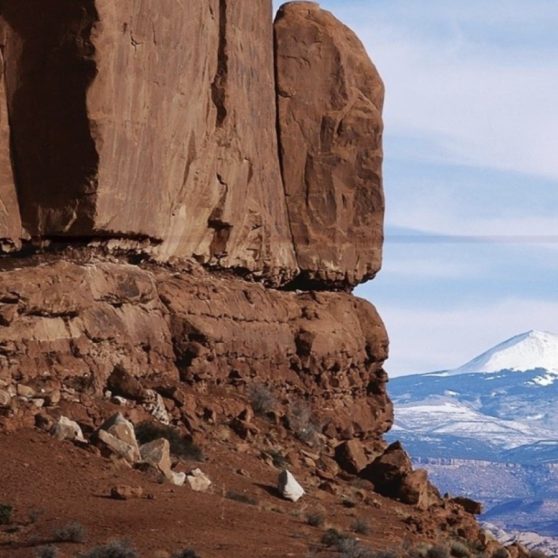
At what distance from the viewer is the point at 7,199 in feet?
115

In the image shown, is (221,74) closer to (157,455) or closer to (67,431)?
(157,455)

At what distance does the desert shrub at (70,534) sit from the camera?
25047mm

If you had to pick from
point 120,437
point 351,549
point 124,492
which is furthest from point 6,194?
point 351,549

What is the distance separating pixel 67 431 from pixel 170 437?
333cm

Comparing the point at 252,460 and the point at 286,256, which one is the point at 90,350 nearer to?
the point at 252,460

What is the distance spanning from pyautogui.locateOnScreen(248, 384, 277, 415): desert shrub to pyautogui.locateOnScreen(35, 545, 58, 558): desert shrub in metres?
15.8

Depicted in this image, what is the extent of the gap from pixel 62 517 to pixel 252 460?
30.9 ft

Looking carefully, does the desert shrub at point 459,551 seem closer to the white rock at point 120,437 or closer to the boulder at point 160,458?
the boulder at point 160,458

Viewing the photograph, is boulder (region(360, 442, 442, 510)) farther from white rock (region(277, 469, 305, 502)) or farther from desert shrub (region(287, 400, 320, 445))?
white rock (region(277, 469, 305, 502))

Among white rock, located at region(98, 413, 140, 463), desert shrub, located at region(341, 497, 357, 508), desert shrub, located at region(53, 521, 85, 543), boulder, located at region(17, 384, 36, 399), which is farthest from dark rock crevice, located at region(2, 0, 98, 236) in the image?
desert shrub, located at region(53, 521, 85, 543)

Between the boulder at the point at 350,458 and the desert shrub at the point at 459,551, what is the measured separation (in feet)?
26.0

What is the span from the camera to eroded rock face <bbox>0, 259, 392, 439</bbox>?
3297 cm

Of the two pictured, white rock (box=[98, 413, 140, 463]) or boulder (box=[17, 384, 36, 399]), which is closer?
white rock (box=[98, 413, 140, 463])

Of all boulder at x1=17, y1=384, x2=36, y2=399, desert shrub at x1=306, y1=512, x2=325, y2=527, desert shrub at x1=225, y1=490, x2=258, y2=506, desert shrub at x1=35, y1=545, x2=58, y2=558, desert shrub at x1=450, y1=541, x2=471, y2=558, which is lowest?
desert shrub at x1=35, y1=545, x2=58, y2=558
